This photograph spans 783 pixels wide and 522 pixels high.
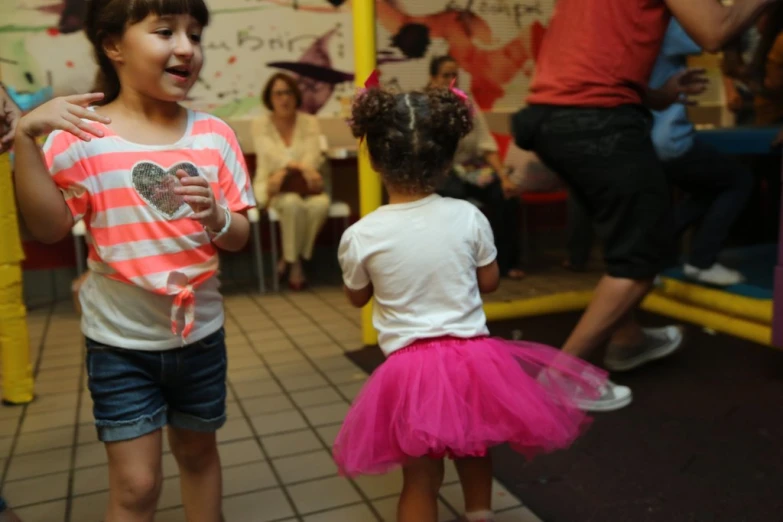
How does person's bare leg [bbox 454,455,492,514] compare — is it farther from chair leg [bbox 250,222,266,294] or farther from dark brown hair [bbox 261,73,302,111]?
dark brown hair [bbox 261,73,302,111]

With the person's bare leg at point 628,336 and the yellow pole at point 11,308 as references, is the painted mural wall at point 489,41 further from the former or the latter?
the yellow pole at point 11,308

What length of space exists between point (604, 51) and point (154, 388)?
175cm

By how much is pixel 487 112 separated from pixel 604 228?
3292 millimetres

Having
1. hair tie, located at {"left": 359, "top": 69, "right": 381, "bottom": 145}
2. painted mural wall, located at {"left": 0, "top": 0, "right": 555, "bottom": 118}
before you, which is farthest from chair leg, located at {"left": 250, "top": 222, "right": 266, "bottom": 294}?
hair tie, located at {"left": 359, "top": 69, "right": 381, "bottom": 145}

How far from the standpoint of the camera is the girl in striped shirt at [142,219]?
4.59 ft

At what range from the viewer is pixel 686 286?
3.65m

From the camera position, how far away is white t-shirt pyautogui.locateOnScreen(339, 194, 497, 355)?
1.60 meters

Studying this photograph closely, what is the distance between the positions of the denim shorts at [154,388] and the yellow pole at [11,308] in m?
1.51

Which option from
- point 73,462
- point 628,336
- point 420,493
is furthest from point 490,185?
point 420,493

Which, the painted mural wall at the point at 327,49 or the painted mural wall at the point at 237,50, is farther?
the painted mural wall at the point at 327,49

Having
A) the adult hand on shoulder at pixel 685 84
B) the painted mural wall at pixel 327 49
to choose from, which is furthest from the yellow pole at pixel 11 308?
the painted mural wall at pixel 327 49

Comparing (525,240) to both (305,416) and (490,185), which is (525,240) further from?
(305,416)

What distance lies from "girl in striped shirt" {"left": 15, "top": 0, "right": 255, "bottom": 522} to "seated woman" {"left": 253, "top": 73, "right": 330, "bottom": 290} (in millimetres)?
3426

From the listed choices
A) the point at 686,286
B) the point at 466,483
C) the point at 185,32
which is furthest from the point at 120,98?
the point at 686,286
